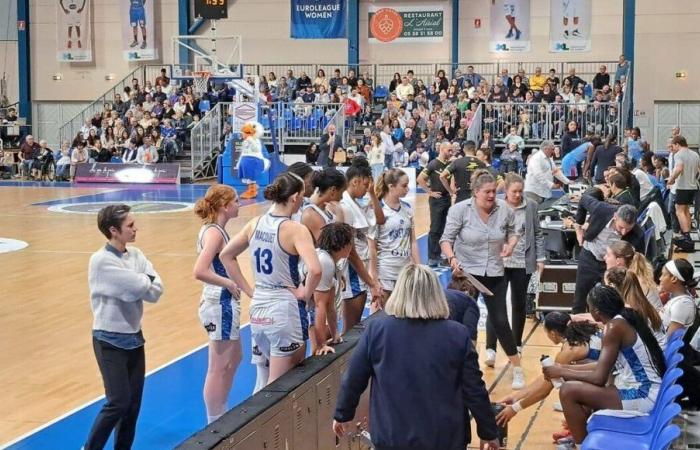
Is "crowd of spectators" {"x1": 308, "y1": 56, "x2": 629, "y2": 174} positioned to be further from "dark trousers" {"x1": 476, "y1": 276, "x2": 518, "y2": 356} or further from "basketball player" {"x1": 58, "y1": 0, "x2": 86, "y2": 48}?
"dark trousers" {"x1": 476, "y1": 276, "x2": 518, "y2": 356}

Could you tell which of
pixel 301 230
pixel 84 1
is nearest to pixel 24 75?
pixel 84 1

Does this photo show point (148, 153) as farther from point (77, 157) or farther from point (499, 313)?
point (499, 313)

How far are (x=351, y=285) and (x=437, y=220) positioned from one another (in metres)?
6.76

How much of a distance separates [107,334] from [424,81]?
2815 centimetres

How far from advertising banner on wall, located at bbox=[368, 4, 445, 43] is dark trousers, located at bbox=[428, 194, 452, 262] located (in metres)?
20.2

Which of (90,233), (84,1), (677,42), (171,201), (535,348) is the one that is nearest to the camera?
(535,348)

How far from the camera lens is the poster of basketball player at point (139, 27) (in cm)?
3569

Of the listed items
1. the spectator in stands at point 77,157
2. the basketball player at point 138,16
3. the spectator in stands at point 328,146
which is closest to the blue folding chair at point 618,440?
the spectator in stands at point 328,146

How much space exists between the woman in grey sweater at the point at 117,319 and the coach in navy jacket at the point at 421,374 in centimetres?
214

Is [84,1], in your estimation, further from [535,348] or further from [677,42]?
[535,348]

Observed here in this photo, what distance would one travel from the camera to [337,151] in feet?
90.4

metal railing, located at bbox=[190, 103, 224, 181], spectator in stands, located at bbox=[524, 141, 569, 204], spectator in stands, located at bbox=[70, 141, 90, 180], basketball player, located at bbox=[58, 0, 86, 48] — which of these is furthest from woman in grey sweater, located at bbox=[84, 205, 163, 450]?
basketball player, located at bbox=[58, 0, 86, 48]

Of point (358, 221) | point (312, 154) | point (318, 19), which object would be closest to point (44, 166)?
point (312, 154)

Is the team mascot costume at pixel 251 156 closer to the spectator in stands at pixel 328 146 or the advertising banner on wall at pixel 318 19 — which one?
the spectator in stands at pixel 328 146
